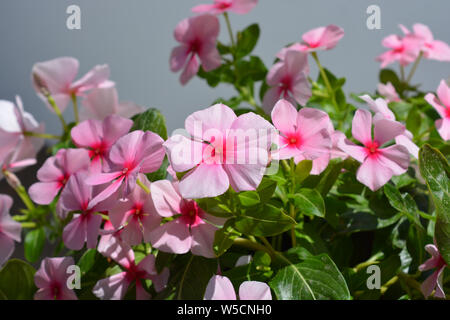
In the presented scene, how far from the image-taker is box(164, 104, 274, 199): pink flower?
0.94ft

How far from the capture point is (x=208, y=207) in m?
0.34

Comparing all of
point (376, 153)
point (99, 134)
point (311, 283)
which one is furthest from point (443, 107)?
point (99, 134)

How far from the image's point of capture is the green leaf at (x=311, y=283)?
0.35m

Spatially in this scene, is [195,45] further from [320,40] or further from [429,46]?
[429,46]

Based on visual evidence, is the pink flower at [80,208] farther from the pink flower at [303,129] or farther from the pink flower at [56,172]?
the pink flower at [303,129]

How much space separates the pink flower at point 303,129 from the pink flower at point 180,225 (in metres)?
0.08

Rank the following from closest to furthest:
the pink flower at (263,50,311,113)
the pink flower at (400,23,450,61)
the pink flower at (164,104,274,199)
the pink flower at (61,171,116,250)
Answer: the pink flower at (164,104,274,199) → the pink flower at (61,171,116,250) → the pink flower at (263,50,311,113) → the pink flower at (400,23,450,61)

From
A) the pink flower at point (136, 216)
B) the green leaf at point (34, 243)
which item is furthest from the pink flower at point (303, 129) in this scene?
the green leaf at point (34, 243)

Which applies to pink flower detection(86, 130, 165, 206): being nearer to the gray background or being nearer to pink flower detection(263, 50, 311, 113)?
pink flower detection(263, 50, 311, 113)

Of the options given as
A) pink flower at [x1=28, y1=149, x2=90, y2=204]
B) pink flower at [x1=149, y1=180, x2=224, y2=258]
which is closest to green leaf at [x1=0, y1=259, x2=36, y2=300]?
pink flower at [x1=28, y1=149, x2=90, y2=204]

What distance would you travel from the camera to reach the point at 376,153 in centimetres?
39

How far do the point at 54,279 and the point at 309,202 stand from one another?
26 cm
